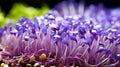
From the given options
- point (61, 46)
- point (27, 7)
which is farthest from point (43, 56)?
point (27, 7)

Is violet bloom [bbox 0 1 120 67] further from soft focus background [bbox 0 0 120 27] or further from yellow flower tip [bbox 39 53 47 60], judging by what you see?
soft focus background [bbox 0 0 120 27]

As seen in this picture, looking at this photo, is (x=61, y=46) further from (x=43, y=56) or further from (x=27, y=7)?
(x=27, y=7)

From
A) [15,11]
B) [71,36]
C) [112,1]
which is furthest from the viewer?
[112,1]

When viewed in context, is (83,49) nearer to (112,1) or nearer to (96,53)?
(96,53)

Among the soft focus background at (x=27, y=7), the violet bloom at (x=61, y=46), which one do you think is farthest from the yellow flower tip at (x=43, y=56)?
the soft focus background at (x=27, y=7)

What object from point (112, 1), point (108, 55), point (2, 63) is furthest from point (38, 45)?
point (112, 1)

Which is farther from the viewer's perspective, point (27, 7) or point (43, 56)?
point (27, 7)
